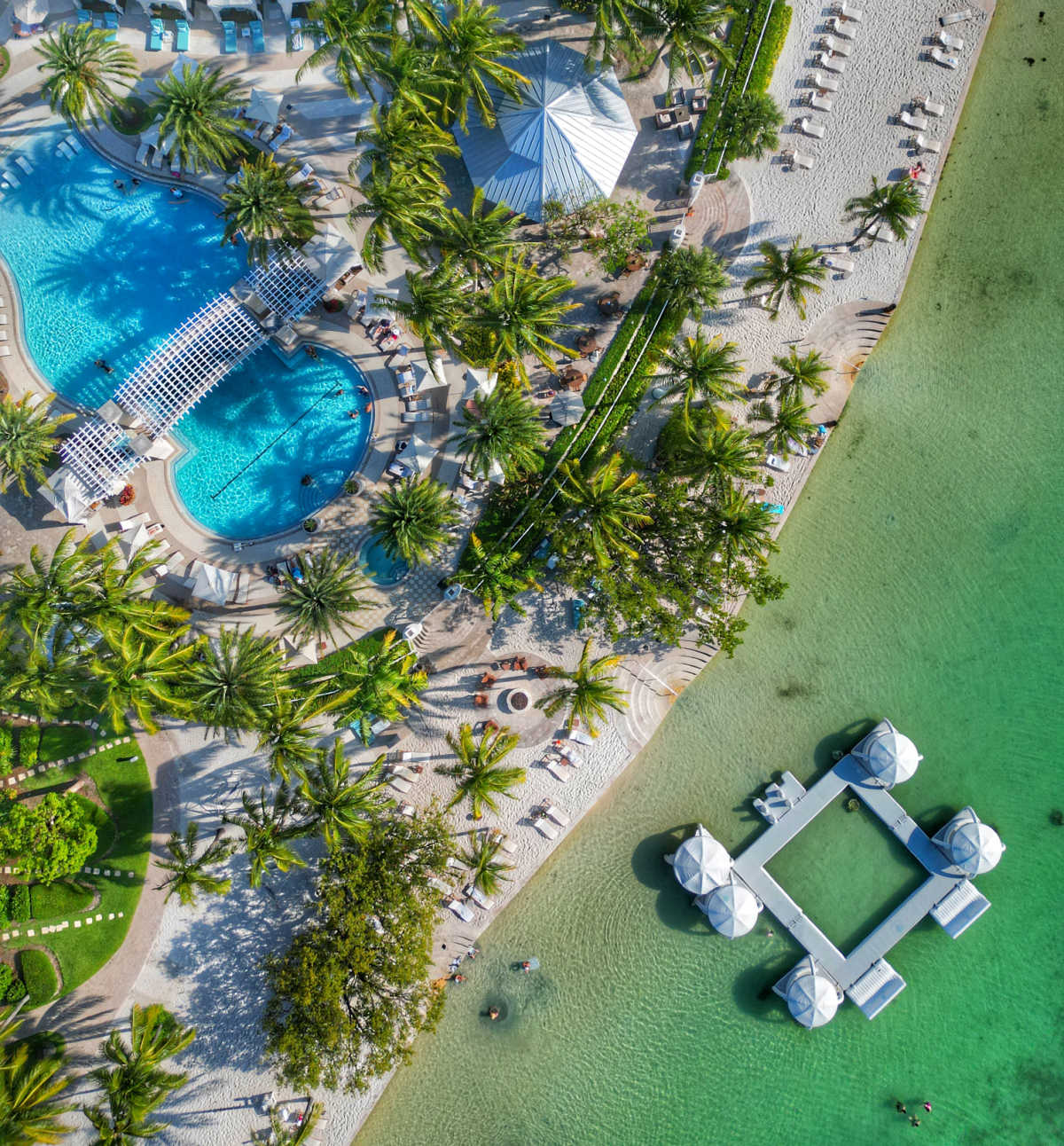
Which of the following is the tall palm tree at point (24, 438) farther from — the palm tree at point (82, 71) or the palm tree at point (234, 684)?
the palm tree at point (234, 684)

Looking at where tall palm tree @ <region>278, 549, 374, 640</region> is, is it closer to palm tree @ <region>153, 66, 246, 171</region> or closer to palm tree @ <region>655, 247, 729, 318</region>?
palm tree @ <region>153, 66, 246, 171</region>

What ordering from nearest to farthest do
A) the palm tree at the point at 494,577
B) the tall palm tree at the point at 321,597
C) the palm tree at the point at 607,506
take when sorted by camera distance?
the palm tree at the point at 607,506 < the tall palm tree at the point at 321,597 < the palm tree at the point at 494,577

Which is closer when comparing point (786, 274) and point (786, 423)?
point (786, 423)

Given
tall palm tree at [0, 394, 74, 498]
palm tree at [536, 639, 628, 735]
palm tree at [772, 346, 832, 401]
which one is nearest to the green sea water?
palm tree at [536, 639, 628, 735]

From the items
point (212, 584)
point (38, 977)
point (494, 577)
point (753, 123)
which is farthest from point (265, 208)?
point (38, 977)

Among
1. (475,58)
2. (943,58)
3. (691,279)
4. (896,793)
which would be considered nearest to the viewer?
(475,58)

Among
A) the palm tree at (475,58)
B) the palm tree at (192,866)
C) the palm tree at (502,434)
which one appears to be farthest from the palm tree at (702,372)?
the palm tree at (192,866)

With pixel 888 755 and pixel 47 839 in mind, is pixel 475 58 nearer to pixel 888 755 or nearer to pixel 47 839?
pixel 888 755
